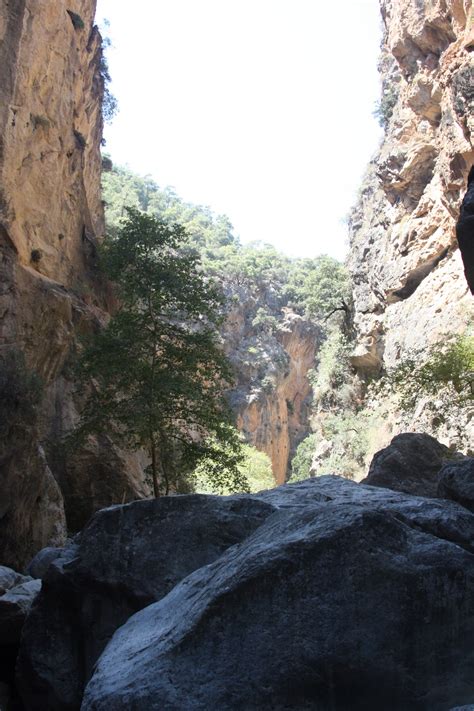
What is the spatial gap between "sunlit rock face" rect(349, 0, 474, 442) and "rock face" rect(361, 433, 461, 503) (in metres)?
9.72

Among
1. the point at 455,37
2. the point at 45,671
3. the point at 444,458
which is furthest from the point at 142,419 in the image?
the point at 455,37

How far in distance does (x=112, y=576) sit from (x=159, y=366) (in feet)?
28.5

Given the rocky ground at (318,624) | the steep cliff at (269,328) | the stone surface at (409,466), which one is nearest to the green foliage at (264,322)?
the steep cliff at (269,328)

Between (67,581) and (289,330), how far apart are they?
180 ft

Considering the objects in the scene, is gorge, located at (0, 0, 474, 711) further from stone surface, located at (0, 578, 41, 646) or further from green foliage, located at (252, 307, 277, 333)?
green foliage, located at (252, 307, 277, 333)

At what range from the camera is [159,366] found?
16.2m

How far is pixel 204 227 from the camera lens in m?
80.9

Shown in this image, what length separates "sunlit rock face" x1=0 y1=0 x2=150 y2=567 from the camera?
1477 cm

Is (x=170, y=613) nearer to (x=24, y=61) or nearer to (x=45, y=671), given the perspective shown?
(x=45, y=671)

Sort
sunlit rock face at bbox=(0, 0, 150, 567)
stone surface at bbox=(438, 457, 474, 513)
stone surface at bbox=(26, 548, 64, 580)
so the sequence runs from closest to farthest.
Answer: stone surface at bbox=(438, 457, 474, 513) → stone surface at bbox=(26, 548, 64, 580) → sunlit rock face at bbox=(0, 0, 150, 567)

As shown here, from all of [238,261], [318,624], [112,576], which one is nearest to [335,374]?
[238,261]

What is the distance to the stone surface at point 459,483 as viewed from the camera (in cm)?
716

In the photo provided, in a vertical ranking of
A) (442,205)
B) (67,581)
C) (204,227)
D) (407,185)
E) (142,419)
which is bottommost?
(67,581)

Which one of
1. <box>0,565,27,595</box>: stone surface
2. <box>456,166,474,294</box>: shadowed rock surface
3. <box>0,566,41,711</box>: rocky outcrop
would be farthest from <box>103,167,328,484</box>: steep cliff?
<box>0,566,41,711</box>: rocky outcrop
